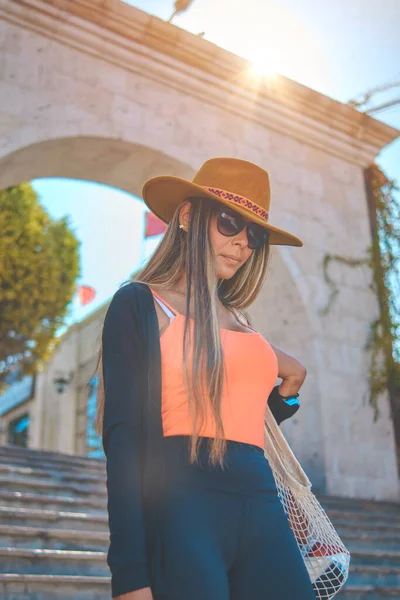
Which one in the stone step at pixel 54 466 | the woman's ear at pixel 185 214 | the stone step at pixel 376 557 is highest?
the woman's ear at pixel 185 214

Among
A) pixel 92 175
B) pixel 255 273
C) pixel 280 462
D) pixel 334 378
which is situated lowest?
pixel 280 462

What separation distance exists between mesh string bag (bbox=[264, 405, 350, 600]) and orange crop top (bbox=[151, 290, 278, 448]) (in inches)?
5.8

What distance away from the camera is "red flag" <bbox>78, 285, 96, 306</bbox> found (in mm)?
16281

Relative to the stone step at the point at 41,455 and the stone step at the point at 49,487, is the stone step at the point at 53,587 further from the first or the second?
the stone step at the point at 41,455

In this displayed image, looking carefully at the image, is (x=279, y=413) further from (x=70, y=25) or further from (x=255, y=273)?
(x=70, y=25)

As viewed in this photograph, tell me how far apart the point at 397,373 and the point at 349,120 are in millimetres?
2713

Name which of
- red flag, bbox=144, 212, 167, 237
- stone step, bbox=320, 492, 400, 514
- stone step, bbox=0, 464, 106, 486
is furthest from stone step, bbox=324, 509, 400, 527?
red flag, bbox=144, 212, 167, 237

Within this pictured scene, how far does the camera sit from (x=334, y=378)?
6695 millimetres

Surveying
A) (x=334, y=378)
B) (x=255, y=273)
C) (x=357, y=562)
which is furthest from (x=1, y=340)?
(x=255, y=273)

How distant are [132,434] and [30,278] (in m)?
11.0

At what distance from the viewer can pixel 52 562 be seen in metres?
3.40

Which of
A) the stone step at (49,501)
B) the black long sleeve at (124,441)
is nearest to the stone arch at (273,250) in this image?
the stone step at (49,501)

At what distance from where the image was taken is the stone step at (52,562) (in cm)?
330

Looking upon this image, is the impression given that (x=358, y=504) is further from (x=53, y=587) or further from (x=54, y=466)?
(x=53, y=587)
